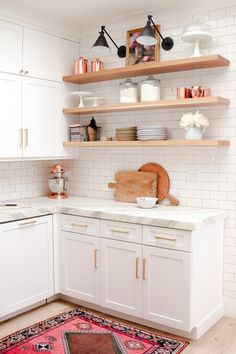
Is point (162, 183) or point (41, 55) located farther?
point (41, 55)

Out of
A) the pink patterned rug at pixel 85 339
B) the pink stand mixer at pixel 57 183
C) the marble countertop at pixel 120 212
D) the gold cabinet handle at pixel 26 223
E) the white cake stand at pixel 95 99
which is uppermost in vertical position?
the white cake stand at pixel 95 99

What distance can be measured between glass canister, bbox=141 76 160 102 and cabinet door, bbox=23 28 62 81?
0.98m

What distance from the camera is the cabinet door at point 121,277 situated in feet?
11.0

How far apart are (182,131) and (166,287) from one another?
1.36m

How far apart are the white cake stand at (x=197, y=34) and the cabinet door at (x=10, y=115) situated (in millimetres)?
1508

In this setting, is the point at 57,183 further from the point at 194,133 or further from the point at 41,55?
the point at 194,133

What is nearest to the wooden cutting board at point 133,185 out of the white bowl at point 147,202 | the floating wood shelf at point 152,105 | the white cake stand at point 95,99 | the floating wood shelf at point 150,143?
the white bowl at point 147,202

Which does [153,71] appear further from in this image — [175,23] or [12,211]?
[12,211]

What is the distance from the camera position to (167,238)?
10.3 feet

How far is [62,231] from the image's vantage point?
3.85 metres

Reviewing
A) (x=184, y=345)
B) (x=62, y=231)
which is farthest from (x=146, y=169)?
(x=184, y=345)

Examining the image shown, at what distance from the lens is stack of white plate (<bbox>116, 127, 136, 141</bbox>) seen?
386 cm

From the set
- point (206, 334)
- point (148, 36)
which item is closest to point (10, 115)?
point (148, 36)

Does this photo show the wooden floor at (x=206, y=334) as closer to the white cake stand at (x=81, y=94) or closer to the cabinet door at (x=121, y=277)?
the cabinet door at (x=121, y=277)
